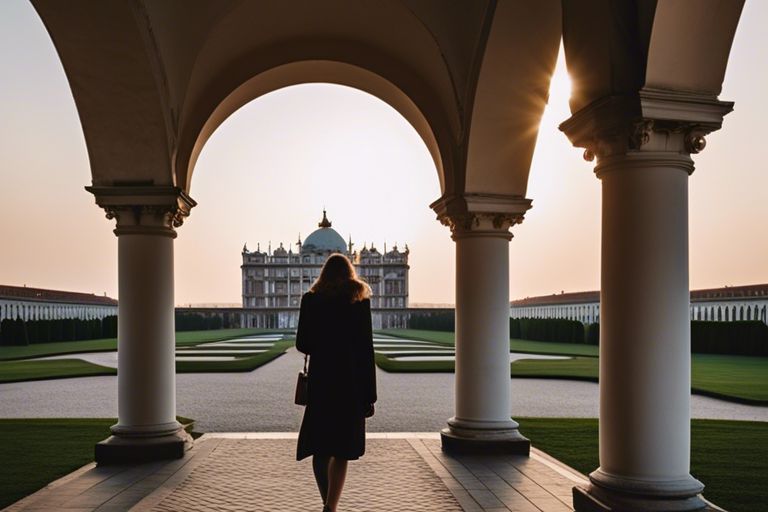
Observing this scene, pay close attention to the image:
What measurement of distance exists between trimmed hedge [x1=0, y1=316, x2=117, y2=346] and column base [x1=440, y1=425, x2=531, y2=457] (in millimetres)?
41525

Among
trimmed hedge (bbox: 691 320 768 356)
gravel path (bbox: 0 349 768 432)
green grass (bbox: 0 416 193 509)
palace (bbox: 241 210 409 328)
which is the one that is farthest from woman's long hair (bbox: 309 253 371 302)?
palace (bbox: 241 210 409 328)

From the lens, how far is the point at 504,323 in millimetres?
9359

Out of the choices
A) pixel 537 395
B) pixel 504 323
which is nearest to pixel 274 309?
pixel 537 395

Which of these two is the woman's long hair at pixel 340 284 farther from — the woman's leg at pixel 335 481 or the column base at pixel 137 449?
the column base at pixel 137 449

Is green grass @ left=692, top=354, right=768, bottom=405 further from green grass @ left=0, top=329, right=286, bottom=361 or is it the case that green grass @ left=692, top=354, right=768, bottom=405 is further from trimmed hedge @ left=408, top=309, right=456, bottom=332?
trimmed hedge @ left=408, top=309, right=456, bottom=332

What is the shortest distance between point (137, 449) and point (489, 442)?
415 centimetres

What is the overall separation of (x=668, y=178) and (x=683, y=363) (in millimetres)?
1249

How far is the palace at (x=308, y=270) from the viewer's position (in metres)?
105

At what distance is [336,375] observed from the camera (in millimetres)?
5438

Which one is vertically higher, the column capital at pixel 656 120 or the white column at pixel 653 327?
the column capital at pixel 656 120

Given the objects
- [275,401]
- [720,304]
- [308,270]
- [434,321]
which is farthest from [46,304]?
[275,401]

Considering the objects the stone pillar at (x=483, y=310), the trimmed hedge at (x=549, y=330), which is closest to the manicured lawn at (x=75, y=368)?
the stone pillar at (x=483, y=310)

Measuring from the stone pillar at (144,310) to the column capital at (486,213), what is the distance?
11.2ft

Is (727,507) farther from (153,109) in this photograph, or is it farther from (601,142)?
(153,109)
